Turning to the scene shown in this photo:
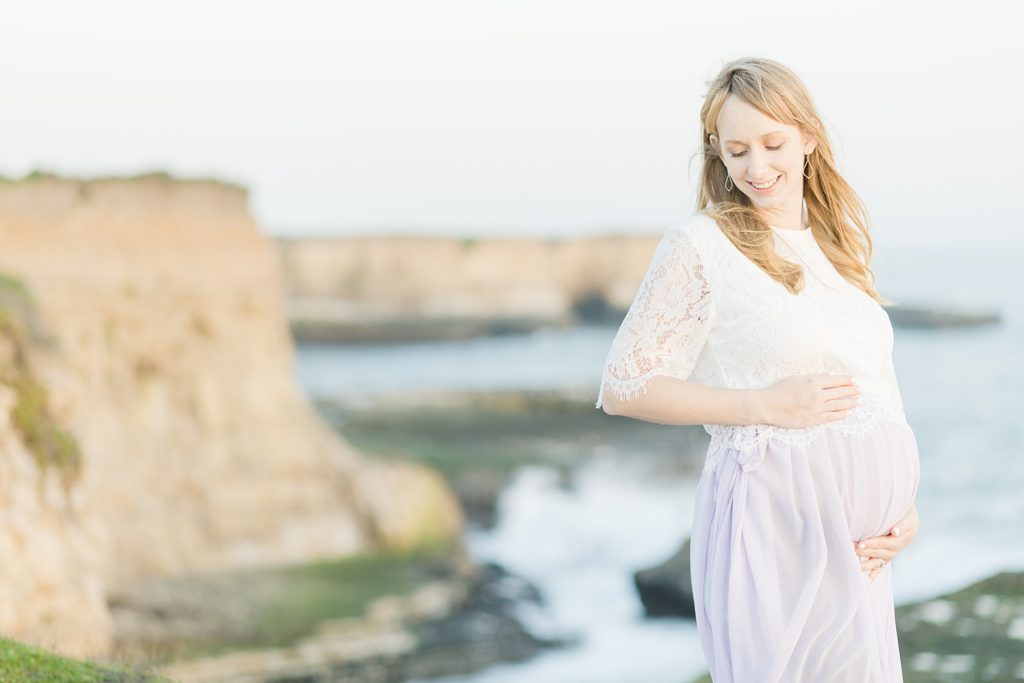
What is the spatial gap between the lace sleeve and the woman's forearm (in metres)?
0.03

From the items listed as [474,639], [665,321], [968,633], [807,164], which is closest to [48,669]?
[665,321]

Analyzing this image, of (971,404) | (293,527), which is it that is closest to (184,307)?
(293,527)

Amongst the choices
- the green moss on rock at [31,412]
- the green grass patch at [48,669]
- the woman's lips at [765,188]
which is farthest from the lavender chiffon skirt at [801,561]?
the green moss on rock at [31,412]

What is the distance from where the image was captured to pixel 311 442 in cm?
1595

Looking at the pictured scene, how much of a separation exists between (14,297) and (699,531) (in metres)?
6.73

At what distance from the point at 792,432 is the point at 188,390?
1273cm

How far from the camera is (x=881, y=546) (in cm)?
301

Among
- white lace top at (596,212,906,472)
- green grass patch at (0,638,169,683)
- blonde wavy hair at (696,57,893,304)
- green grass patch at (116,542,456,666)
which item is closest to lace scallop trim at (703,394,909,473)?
white lace top at (596,212,906,472)

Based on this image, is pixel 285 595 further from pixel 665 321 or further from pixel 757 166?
pixel 757 166

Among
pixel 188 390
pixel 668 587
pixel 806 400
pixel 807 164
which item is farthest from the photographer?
pixel 188 390

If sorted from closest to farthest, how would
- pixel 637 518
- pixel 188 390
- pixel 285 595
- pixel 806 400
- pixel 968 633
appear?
pixel 806 400 → pixel 968 633 → pixel 285 595 → pixel 188 390 → pixel 637 518

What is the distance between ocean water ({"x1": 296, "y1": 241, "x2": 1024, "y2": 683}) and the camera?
1307cm

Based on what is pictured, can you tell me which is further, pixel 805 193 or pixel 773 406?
pixel 805 193

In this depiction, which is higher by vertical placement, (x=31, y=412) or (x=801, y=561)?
(x=31, y=412)
